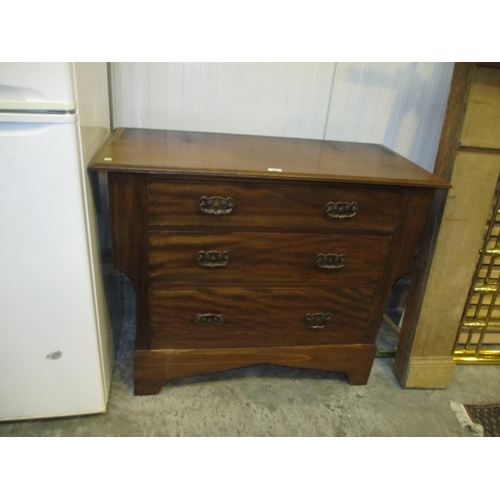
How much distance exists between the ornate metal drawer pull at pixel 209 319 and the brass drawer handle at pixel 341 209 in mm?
504

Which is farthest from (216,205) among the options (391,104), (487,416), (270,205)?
(487,416)

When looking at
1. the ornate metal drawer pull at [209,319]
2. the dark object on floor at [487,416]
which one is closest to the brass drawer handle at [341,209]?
the ornate metal drawer pull at [209,319]

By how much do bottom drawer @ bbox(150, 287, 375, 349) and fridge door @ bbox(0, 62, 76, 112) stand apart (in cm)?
62

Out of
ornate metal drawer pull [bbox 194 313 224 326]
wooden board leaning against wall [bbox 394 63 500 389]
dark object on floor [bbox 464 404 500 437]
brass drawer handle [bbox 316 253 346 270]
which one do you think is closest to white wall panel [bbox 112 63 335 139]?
wooden board leaning against wall [bbox 394 63 500 389]

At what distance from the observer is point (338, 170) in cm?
126

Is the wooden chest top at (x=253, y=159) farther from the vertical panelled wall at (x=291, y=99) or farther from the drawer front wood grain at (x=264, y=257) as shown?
the drawer front wood grain at (x=264, y=257)

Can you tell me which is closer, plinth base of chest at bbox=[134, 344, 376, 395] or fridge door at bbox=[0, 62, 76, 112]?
fridge door at bbox=[0, 62, 76, 112]

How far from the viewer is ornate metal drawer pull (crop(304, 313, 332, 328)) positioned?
56.6 inches

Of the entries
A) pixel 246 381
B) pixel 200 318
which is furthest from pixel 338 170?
pixel 246 381

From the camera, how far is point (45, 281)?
1.13 meters

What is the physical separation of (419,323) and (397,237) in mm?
430

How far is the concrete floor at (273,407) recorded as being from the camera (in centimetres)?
136

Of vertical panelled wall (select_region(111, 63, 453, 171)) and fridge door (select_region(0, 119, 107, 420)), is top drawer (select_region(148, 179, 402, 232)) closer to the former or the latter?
fridge door (select_region(0, 119, 107, 420))

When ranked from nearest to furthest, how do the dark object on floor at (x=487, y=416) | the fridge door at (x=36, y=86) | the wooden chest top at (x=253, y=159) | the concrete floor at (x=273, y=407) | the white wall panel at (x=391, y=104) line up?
the fridge door at (x=36, y=86)
the wooden chest top at (x=253, y=159)
the concrete floor at (x=273, y=407)
the dark object on floor at (x=487, y=416)
the white wall panel at (x=391, y=104)
